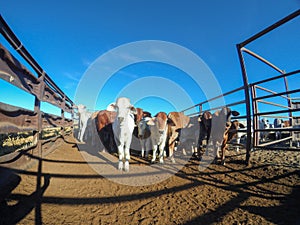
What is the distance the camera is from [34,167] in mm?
3248

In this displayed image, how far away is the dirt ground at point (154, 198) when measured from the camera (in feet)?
6.98

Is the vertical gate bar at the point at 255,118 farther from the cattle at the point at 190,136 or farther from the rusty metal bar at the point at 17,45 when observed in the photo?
the rusty metal bar at the point at 17,45

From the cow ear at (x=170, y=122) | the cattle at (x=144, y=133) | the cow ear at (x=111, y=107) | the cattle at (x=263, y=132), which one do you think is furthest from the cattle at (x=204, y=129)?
the cattle at (x=263, y=132)

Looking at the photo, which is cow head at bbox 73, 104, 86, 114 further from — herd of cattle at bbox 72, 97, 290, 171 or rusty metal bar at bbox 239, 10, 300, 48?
rusty metal bar at bbox 239, 10, 300, 48

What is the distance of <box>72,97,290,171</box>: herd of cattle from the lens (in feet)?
14.6

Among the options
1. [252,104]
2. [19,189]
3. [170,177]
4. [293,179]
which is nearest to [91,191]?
[19,189]

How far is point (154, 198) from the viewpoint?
2758mm

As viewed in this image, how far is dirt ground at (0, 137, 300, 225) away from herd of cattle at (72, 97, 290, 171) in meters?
1.05

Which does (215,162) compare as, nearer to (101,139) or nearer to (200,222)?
(200,222)

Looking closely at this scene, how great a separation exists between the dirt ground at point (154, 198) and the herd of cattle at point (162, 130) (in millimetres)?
1050

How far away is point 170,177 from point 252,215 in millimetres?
1724

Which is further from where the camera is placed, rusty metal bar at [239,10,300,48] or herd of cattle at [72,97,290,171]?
herd of cattle at [72,97,290,171]

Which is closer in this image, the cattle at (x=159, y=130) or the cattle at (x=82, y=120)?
the cattle at (x=159, y=130)

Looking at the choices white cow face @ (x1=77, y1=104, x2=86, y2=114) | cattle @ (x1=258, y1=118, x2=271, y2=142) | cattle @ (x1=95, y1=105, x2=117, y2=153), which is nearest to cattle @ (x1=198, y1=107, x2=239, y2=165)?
cattle @ (x1=95, y1=105, x2=117, y2=153)
